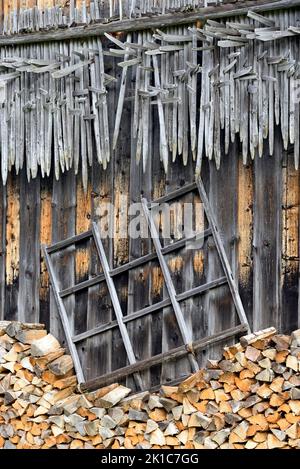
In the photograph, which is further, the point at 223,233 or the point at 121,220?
the point at 121,220

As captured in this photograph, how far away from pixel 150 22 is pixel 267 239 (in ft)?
5.33

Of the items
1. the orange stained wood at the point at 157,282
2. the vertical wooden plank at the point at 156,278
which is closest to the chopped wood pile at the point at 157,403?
the vertical wooden plank at the point at 156,278

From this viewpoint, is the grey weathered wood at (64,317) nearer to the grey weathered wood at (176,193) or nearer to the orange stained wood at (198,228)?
the grey weathered wood at (176,193)

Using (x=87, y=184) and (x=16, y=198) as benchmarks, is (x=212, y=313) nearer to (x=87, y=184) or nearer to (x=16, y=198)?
(x=87, y=184)

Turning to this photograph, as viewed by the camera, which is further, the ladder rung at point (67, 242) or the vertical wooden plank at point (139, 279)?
the ladder rung at point (67, 242)

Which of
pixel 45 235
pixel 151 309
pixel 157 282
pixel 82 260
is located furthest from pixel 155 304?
pixel 45 235

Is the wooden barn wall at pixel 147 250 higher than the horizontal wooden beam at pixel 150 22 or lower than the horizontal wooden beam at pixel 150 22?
lower

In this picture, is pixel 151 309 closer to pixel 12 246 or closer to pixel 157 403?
pixel 157 403

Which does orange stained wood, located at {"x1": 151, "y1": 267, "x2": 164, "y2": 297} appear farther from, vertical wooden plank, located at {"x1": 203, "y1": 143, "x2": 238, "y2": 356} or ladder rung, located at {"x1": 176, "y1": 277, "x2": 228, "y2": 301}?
vertical wooden plank, located at {"x1": 203, "y1": 143, "x2": 238, "y2": 356}

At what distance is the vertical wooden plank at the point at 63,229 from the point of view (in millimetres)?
6418

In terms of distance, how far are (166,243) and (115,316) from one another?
62 centimetres

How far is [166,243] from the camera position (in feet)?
19.8

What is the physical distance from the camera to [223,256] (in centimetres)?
580
